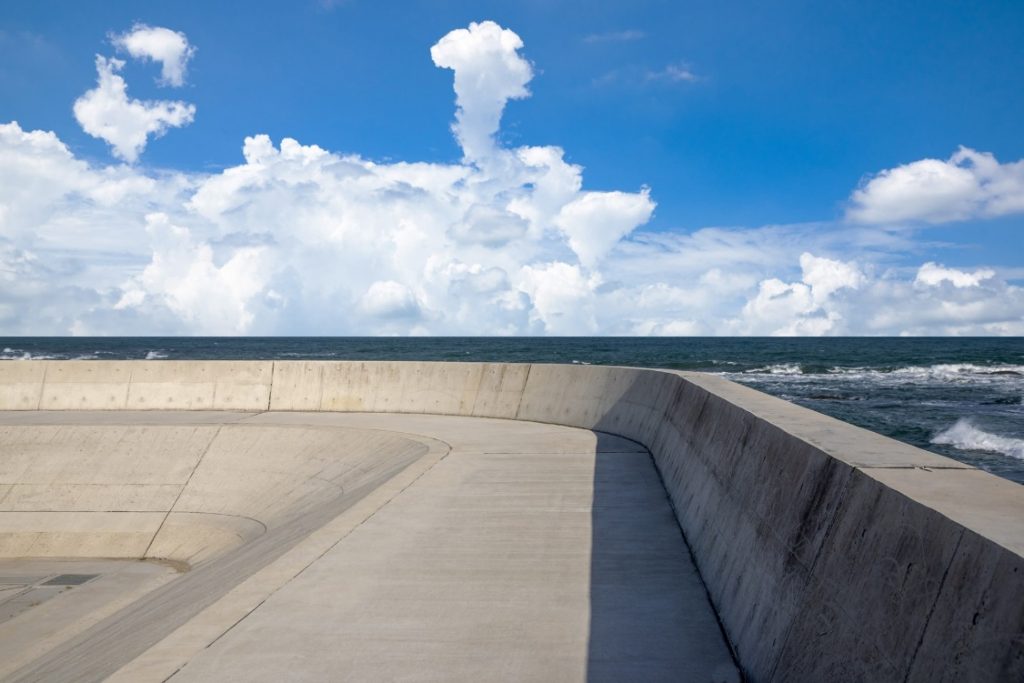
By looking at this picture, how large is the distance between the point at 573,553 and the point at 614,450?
5747 millimetres

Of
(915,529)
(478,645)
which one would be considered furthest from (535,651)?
(915,529)

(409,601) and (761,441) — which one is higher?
(761,441)

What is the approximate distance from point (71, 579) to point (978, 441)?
68.6 ft

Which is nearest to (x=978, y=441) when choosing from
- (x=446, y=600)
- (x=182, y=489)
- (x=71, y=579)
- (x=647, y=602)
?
(x=647, y=602)

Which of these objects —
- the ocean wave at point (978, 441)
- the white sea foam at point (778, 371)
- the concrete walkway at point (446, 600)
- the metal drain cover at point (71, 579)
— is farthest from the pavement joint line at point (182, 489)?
the white sea foam at point (778, 371)

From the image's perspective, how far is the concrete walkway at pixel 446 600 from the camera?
4.89 meters

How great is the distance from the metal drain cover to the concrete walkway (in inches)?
58.1

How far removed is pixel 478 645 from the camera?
5.14m

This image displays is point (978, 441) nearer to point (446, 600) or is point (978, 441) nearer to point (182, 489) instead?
point (446, 600)

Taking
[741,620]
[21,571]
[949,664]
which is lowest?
[21,571]

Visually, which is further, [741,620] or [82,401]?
[82,401]

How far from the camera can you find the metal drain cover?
1164cm

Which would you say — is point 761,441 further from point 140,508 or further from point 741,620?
point 140,508

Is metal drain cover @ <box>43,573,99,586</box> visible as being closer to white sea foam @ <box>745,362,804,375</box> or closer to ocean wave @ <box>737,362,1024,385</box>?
ocean wave @ <box>737,362,1024,385</box>
